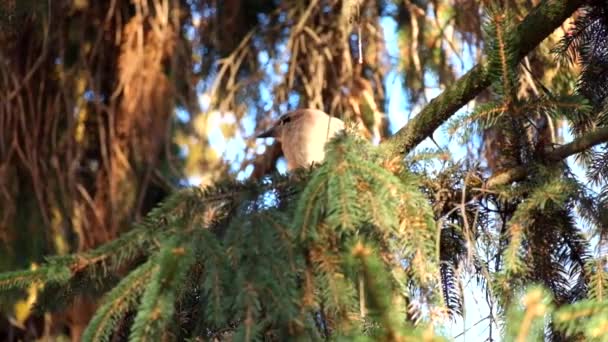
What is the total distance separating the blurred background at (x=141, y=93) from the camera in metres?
2.93

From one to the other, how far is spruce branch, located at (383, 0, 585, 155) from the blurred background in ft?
3.87

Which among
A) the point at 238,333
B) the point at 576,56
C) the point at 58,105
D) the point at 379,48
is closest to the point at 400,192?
the point at 238,333

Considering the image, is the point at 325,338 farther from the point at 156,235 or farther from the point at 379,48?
the point at 379,48

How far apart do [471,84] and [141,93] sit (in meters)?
1.55

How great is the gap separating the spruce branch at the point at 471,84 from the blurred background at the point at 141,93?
1.18 metres

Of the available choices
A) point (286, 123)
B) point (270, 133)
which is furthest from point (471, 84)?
point (270, 133)

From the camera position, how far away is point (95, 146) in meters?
3.19

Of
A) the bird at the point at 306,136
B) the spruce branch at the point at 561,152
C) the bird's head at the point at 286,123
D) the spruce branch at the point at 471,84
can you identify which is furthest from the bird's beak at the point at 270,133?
the spruce branch at the point at 561,152

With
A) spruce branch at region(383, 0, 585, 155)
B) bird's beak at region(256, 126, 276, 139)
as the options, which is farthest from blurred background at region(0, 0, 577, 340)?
spruce branch at region(383, 0, 585, 155)

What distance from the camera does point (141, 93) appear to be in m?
2.97

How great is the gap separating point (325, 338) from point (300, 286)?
2.9 inches

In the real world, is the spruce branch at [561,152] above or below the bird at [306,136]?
below

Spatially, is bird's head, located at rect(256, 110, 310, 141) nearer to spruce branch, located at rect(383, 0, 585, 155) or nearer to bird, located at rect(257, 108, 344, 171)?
bird, located at rect(257, 108, 344, 171)

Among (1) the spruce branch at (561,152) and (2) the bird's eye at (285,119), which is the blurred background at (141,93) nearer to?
(2) the bird's eye at (285,119)
